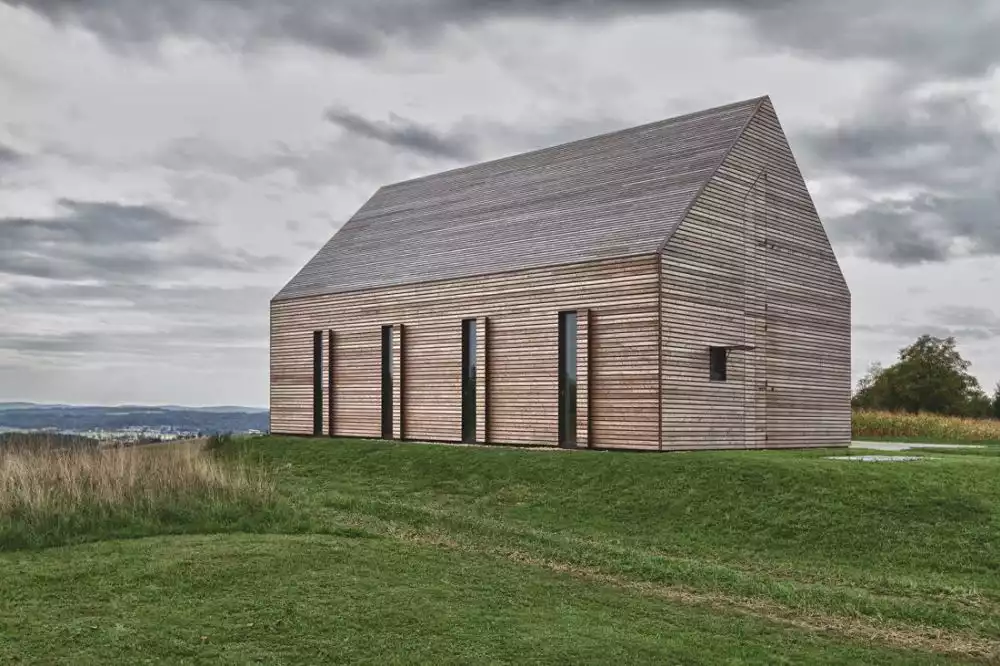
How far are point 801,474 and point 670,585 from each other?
4.84 meters

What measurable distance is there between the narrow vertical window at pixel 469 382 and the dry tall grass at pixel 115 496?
775 cm

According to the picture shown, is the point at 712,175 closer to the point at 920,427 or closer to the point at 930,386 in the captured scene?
the point at 920,427

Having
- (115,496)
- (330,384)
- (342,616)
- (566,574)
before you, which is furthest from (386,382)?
(342,616)

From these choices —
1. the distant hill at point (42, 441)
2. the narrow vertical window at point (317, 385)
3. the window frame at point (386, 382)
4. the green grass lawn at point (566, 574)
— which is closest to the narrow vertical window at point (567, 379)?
the green grass lawn at point (566, 574)

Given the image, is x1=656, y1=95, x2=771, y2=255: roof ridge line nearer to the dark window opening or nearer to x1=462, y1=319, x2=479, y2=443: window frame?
the dark window opening

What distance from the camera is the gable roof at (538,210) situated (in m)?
19.0

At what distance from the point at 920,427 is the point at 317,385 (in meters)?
17.3

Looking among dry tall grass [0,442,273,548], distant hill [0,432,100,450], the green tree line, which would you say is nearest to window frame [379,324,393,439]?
distant hill [0,432,100,450]

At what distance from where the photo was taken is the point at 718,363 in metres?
18.5

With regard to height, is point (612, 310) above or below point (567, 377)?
above

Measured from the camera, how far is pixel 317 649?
21.0 feet

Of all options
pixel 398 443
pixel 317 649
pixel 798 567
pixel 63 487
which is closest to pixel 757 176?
pixel 398 443

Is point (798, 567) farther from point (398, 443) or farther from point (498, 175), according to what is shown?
point (498, 175)

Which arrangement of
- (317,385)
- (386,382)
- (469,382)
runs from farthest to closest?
(317,385) < (386,382) < (469,382)
